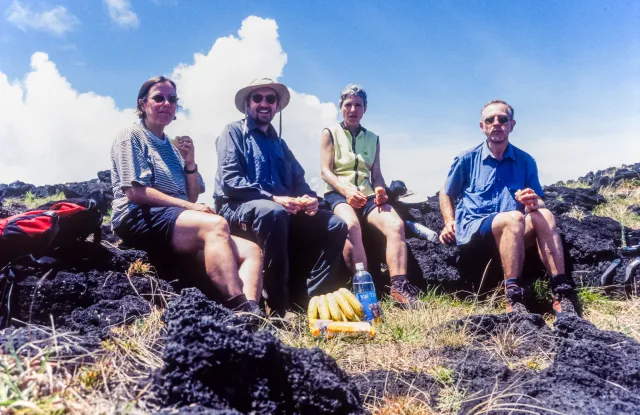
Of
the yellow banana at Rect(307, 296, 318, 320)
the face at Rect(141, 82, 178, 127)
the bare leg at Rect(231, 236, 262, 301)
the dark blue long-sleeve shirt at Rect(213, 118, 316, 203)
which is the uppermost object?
the face at Rect(141, 82, 178, 127)

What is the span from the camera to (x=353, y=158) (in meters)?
5.09

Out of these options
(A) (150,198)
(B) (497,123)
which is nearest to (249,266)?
(A) (150,198)

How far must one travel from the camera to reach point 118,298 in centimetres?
353

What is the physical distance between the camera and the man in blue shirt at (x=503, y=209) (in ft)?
14.0

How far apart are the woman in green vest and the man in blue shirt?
2.31 feet

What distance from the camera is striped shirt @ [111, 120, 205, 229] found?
3.78 m

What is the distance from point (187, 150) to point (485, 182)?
2.93 metres

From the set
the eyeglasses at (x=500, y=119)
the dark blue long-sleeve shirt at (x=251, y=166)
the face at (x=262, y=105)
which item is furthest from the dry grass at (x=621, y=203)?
the face at (x=262, y=105)

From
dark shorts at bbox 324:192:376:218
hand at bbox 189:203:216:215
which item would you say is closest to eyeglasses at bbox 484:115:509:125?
dark shorts at bbox 324:192:376:218

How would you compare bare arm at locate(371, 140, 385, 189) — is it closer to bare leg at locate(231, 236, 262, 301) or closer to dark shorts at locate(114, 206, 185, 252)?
bare leg at locate(231, 236, 262, 301)

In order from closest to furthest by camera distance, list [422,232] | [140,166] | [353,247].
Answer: [140,166], [353,247], [422,232]

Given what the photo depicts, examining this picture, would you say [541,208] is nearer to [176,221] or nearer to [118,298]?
[176,221]

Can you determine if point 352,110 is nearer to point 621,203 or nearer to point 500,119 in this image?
point 500,119

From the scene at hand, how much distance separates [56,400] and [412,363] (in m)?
1.84
